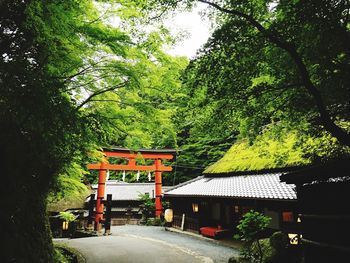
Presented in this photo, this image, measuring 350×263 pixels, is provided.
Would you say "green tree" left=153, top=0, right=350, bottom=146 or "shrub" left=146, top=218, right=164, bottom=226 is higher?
"green tree" left=153, top=0, right=350, bottom=146

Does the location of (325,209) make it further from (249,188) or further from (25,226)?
(25,226)

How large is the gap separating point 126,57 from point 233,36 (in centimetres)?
278

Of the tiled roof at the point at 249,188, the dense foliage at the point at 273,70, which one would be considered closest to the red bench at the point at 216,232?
the tiled roof at the point at 249,188

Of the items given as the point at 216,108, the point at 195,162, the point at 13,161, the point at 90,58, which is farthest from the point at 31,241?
the point at 195,162

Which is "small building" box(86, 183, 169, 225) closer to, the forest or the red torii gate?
the red torii gate

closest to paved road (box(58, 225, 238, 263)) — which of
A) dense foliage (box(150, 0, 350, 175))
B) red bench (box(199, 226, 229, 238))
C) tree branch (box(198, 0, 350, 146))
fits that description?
red bench (box(199, 226, 229, 238))

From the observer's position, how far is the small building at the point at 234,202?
10547 mm

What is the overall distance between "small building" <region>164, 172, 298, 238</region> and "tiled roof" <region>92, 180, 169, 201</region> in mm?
7251

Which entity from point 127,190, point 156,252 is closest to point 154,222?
point 127,190

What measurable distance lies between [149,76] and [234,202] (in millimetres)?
9138

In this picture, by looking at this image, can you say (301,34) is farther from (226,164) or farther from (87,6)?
(226,164)

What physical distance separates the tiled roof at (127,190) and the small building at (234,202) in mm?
7251

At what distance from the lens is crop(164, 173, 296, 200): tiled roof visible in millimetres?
10109

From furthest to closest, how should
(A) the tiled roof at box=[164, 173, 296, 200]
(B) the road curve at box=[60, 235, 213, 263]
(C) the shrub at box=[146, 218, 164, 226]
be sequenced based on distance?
(C) the shrub at box=[146, 218, 164, 226] → (A) the tiled roof at box=[164, 173, 296, 200] → (B) the road curve at box=[60, 235, 213, 263]
